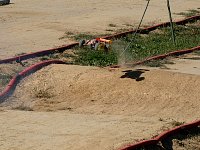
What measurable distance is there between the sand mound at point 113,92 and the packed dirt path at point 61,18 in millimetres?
2868

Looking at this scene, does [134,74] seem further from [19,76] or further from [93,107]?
[19,76]

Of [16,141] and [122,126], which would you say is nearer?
[16,141]

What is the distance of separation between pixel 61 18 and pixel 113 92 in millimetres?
10344

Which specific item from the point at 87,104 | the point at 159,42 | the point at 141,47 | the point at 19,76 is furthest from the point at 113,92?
the point at 159,42

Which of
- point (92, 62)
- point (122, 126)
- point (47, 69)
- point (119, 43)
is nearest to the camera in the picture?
point (122, 126)

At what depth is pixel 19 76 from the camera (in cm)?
1375

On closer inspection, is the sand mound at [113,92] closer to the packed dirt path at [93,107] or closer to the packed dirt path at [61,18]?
the packed dirt path at [93,107]

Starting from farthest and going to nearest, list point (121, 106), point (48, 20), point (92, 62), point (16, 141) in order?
point (48, 20) → point (92, 62) → point (121, 106) → point (16, 141)

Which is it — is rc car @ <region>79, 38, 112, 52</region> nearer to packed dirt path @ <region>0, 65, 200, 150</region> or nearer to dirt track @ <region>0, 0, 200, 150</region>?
dirt track @ <region>0, 0, 200, 150</region>

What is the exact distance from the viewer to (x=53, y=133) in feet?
31.8

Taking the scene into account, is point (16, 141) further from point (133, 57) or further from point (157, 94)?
point (133, 57)

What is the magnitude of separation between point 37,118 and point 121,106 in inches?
87.5

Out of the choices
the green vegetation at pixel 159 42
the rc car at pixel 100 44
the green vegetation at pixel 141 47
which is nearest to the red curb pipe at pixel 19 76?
the green vegetation at pixel 141 47

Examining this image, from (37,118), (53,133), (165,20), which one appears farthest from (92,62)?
(165,20)
